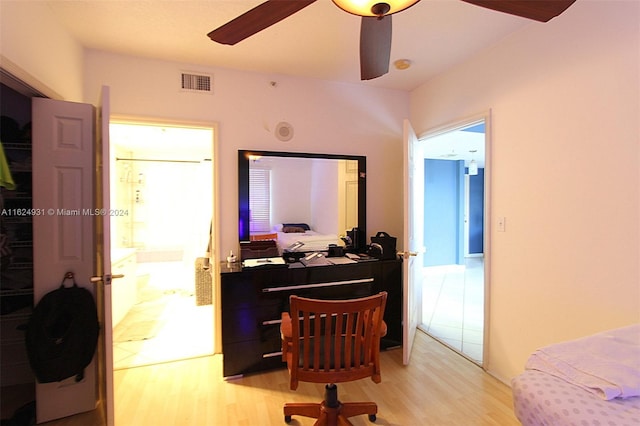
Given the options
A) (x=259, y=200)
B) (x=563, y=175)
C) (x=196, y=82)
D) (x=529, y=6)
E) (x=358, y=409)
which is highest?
(x=196, y=82)

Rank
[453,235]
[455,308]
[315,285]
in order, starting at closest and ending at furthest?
[315,285] < [455,308] < [453,235]

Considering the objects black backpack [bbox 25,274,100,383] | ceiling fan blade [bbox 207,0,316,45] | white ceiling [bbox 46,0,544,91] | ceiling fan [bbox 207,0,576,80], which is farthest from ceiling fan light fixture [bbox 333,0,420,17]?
black backpack [bbox 25,274,100,383]

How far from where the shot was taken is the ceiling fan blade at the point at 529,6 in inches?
40.8

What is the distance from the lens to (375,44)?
4.45 ft

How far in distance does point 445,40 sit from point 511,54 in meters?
0.47

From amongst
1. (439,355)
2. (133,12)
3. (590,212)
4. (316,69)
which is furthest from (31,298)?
(590,212)

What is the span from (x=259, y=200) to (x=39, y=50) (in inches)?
66.4

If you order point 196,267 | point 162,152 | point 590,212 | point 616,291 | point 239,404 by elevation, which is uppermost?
point 162,152

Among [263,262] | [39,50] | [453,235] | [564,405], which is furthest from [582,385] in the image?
[453,235]

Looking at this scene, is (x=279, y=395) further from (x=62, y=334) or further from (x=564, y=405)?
(x=564, y=405)

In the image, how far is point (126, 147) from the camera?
4.78 meters

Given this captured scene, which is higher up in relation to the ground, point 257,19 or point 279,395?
point 257,19

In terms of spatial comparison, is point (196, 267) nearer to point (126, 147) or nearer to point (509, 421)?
point (126, 147)

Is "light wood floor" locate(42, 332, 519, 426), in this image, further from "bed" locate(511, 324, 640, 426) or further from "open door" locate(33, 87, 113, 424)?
"bed" locate(511, 324, 640, 426)
